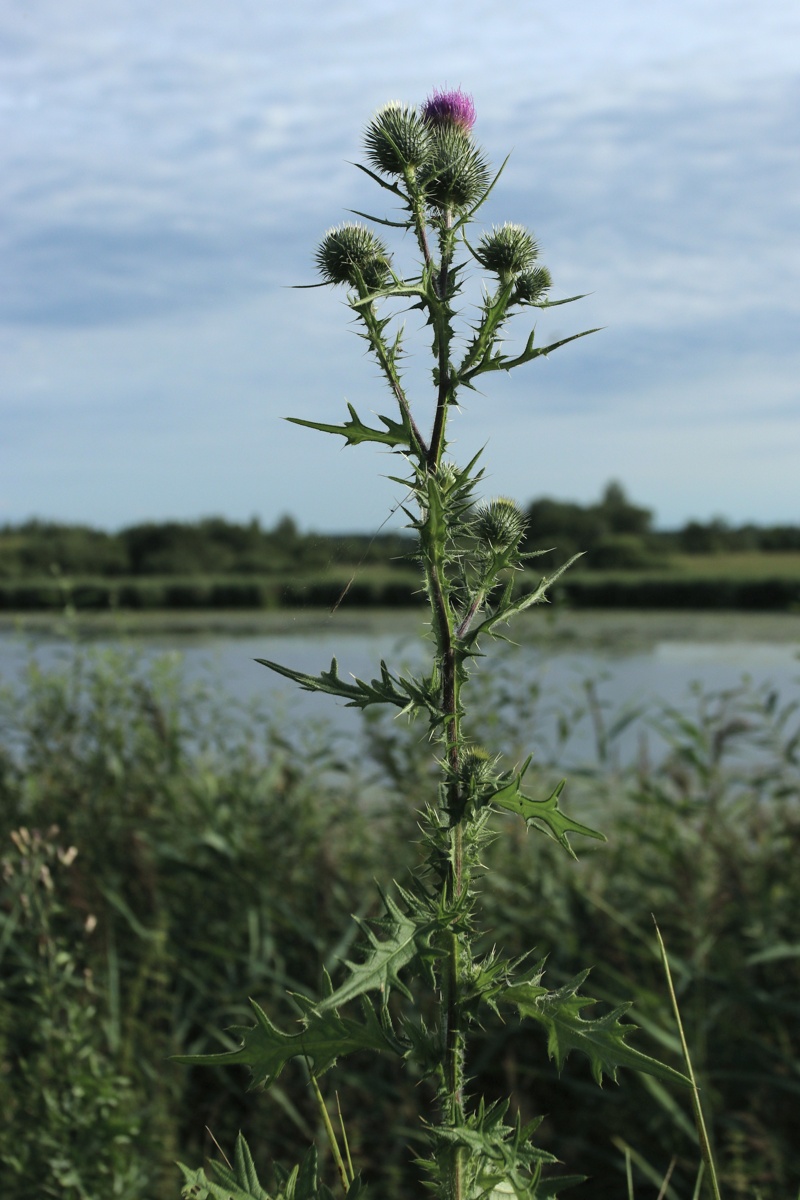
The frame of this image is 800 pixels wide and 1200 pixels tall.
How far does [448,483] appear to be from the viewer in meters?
1.20

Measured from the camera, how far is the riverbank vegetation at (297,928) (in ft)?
8.15

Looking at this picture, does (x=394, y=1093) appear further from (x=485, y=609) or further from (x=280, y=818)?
(x=485, y=609)

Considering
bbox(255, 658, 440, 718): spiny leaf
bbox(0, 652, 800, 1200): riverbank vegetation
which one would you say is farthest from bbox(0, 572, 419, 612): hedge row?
bbox(255, 658, 440, 718): spiny leaf

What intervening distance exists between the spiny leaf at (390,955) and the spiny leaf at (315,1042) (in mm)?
81

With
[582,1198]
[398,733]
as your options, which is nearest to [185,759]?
[398,733]

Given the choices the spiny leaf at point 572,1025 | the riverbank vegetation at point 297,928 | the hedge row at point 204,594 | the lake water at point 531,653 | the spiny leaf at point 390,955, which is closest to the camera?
the spiny leaf at point 390,955

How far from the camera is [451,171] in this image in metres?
1.28

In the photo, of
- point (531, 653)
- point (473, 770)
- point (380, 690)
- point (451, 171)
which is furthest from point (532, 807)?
point (531, 653)

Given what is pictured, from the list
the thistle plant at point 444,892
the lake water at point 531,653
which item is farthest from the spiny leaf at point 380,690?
Answer: the lake water at point 531,653

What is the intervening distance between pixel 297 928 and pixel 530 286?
97.1 inches

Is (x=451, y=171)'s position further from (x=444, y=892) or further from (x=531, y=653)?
(x=531, y=653)

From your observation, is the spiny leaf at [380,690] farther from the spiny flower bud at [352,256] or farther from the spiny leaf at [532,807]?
the spiny flower bud at [352,256]

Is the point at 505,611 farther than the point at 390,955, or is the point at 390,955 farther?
the point at 505,611

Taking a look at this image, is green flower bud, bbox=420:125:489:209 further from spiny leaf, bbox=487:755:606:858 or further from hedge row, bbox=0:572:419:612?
hedge row, bbox=0:572:419:612
